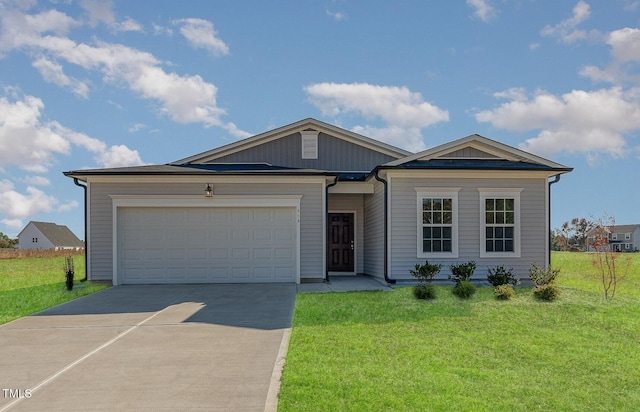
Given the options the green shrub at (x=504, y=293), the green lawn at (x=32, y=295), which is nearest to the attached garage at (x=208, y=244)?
the green lawn at (x=32, y=295)

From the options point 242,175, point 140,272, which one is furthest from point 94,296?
point 242,175

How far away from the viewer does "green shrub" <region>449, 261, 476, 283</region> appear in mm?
12008

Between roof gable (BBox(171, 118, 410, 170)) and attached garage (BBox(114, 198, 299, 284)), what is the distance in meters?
3.83

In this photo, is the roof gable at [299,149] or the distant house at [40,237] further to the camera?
the distant house at [40,237]

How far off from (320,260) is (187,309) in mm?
4671

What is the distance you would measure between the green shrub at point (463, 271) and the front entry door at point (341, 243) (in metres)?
4.10

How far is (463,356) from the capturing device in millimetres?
5828

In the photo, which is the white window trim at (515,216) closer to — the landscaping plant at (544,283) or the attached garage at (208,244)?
the landscaping plant at (544,283)

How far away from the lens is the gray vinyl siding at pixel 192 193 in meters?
13.0

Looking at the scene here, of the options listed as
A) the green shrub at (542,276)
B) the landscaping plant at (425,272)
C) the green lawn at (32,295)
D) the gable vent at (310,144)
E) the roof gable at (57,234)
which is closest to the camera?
the green lawn at (32,295)

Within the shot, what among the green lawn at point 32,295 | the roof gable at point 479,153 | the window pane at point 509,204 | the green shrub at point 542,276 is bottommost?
the green lawn at point 32,295

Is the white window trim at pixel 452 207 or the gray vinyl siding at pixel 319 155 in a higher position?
the gray vinyl siding at pixel 319 155

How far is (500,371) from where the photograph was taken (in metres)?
5.30

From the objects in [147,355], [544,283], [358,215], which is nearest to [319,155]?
[358,215]
